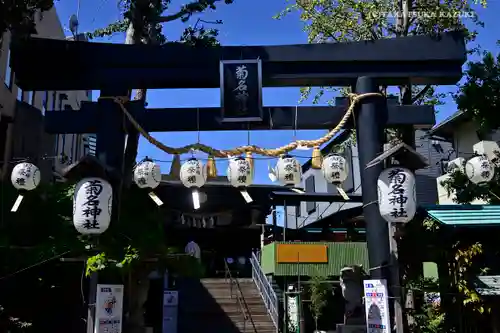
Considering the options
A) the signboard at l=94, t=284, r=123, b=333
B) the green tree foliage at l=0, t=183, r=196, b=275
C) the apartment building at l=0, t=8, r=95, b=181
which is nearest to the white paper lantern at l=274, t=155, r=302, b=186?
the green tree foliage at l=0, t=183, r=196, b=275

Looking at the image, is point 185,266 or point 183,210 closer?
point 185,266

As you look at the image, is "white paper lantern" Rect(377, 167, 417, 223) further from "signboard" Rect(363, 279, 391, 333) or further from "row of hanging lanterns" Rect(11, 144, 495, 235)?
"signboard" Rect(363, 279, 391, 333)

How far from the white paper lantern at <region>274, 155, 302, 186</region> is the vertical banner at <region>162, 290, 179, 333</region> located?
7.81 meters

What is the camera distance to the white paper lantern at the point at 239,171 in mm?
9594

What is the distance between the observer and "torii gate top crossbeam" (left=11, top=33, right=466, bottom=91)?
1038cm

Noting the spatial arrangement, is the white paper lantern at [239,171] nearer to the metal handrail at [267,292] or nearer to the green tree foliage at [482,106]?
the green tree foliage at [482,106]

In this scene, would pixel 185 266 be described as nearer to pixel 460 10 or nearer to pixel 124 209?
pixel 124 209

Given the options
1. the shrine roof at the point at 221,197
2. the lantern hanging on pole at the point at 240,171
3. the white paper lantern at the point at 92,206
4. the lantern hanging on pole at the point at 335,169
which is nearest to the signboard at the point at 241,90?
the lantern hanging on pole at the point at 240,171

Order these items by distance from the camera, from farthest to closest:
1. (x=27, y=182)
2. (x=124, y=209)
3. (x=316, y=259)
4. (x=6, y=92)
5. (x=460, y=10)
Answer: (x=316, y=259)
(x=460, y=10)
(x=6, y=92)
(x=124, y=209)
(x=27, y=182)

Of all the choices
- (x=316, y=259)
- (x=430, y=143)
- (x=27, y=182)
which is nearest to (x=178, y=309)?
(x=316, y=259)

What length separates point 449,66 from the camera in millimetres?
10570

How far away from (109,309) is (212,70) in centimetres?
517

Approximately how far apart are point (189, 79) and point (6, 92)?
8.94 m

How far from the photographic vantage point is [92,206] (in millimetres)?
8672
